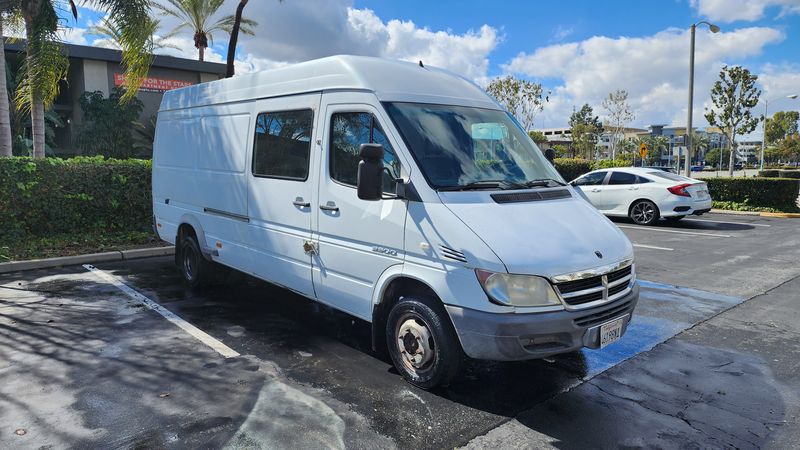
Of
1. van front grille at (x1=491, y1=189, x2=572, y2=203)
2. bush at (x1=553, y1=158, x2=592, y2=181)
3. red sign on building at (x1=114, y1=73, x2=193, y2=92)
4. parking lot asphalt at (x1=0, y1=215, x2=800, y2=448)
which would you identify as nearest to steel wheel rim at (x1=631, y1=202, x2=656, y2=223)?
parking lot asphalt at (x1=0, y1=215, x2=800, y2=448)

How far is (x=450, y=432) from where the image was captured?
3490 millimetres

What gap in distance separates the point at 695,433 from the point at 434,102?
3.14 metres

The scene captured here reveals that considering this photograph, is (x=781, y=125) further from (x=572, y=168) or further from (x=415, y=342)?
(x=415, y=342)

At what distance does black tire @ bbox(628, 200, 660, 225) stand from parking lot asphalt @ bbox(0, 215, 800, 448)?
7.35 meters

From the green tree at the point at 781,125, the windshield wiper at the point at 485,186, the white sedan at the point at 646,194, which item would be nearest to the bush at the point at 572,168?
the white sedan at the point at 646,194

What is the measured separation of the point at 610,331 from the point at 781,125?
303ft

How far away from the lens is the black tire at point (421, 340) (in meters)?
3.82

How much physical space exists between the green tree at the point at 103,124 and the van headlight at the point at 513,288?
2313cm

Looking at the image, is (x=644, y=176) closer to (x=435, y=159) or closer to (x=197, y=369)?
(x=435, y=159)

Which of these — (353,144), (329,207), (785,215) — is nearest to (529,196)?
(353,144)

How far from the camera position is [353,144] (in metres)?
4.50

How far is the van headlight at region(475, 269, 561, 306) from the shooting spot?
11.5ft

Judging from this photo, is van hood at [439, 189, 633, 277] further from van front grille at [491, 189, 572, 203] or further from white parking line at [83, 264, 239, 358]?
white parking line at [83, 264, 239, 358]

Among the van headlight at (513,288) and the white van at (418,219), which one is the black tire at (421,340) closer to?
the white van at (418,219)
